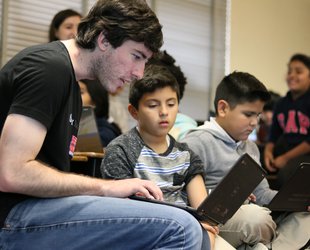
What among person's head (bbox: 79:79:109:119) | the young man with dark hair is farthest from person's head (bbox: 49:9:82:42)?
the young man with dark hair

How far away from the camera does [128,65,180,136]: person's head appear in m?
1.83

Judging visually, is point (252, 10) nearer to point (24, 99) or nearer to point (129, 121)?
point (129, 121)

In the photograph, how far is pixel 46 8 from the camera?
371cm

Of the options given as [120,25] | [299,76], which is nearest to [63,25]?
[120,25]

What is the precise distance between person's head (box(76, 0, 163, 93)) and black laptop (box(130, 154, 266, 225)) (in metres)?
0.34

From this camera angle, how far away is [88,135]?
225 cm

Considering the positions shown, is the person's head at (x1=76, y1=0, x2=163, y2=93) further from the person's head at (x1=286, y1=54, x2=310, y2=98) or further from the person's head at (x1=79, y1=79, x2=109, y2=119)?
the person's head at (x1=286, y1=54, x2=310, y2=98)

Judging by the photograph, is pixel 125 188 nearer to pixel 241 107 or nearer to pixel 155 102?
pixel 155 102

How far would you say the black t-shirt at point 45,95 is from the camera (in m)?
1.18

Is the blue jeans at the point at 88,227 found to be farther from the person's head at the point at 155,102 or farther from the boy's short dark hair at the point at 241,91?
the boy's short dark hair at the point at 241,91

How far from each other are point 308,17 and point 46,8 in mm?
2589

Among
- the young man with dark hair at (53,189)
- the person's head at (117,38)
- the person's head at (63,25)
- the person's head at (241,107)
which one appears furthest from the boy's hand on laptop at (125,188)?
the person's head at (63,25)

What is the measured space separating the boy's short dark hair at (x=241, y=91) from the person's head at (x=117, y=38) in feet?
2.62

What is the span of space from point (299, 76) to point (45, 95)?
2863 millimetres
